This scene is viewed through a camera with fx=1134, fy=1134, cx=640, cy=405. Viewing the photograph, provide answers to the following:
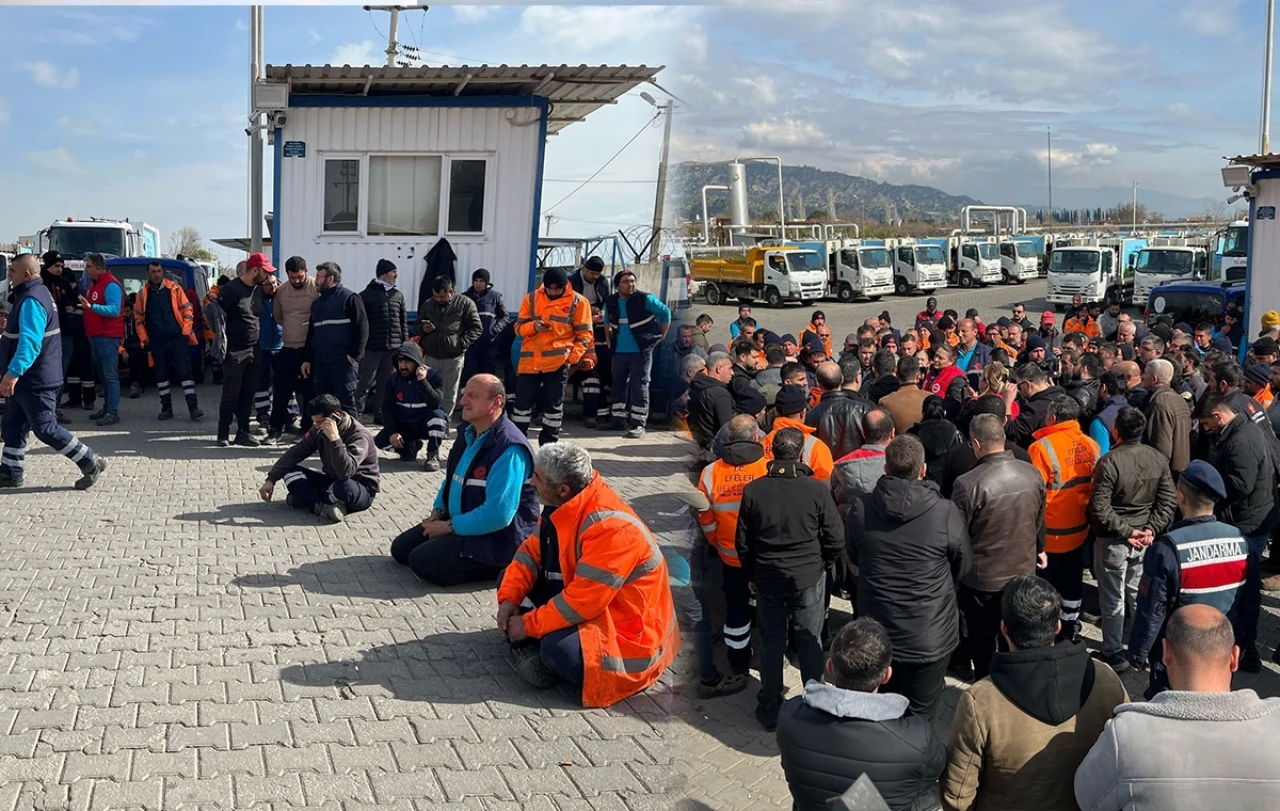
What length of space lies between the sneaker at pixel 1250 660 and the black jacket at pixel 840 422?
224cm

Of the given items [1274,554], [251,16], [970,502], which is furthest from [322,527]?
[251,16]

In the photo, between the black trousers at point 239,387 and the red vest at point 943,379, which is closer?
the red vest at point 943,379

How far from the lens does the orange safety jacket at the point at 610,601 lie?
4.42m

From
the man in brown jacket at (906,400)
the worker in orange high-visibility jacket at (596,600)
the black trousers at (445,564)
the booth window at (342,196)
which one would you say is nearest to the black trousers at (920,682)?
the worker in orange high-visibility jacket at (596,600)

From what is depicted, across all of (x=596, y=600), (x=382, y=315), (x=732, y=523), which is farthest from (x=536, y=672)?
(x=382, y=315)

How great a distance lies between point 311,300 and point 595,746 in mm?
6333

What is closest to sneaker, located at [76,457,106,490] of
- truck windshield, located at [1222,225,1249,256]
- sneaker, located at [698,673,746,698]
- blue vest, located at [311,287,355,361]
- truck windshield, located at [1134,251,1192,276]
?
blue vest, located at [311,287,355,361]

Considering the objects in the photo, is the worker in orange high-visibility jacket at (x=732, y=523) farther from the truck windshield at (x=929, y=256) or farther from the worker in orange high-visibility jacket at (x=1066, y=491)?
the truck windshield at (x=929, y=256)

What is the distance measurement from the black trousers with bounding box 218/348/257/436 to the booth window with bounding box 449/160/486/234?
2.79 m

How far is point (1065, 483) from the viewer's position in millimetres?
6156

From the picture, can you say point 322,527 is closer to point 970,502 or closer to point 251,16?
point 970,502

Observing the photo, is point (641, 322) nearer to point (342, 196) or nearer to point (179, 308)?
point (342, 196)

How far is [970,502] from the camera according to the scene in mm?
5586

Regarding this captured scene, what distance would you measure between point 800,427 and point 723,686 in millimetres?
1389
